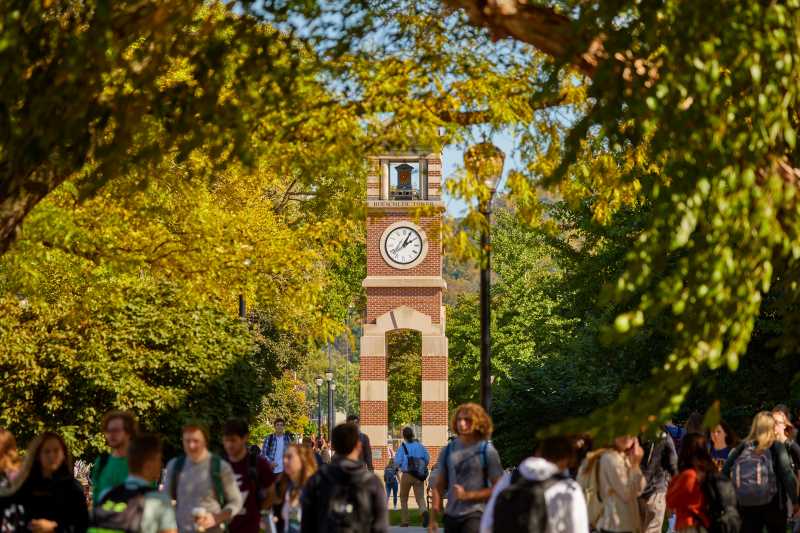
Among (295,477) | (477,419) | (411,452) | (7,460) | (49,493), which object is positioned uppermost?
(411,452)

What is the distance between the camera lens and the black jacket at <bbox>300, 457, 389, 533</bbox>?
388 inches

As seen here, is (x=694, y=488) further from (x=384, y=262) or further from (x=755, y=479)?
(x=384, y=262)

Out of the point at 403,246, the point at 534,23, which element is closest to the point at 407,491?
the point at 534,23

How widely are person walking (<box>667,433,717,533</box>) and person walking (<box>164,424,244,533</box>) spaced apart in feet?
11.7

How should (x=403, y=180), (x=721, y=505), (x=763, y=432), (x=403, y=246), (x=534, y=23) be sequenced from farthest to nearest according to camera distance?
(x=403, y=180), (x=403, y=246), (x=763, y=432), (x=721, y=505), (x=534, y=23)

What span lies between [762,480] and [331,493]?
5.69 m

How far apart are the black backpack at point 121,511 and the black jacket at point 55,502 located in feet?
2.81

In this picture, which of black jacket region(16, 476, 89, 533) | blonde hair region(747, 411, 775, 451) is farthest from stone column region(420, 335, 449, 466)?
black jacket region(16, 476, 89, 533)

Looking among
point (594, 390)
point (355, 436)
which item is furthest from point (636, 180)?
point (594, 390)

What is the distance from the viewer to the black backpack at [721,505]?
38.6 ft

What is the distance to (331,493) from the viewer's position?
9.84 metres

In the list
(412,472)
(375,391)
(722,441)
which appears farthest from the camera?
(375,391)

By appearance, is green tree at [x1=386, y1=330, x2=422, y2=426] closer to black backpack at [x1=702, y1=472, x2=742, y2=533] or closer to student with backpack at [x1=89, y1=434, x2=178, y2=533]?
black backpack at [x1=702, y1=472, x2=742, y2=533]

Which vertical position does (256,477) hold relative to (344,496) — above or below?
above
